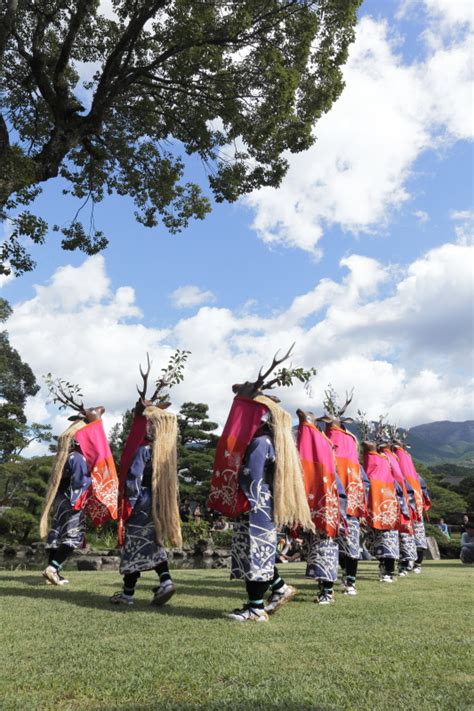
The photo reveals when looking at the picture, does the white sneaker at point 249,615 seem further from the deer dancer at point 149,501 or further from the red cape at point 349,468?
the red cape at point 349,468

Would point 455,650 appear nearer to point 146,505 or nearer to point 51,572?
point 146,505

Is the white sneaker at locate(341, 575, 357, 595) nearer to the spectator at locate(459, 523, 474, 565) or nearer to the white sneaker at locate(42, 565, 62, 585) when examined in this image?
the white sneaker at locate(42, 565, 62, 585)

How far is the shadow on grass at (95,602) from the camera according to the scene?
4969 mm

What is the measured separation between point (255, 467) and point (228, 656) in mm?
1814

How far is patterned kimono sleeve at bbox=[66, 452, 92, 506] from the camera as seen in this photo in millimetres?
6938

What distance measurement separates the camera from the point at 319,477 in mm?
6301

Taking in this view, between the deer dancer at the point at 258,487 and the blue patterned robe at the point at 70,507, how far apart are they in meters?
2.45

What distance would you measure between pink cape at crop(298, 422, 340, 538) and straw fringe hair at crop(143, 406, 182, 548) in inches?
60.1

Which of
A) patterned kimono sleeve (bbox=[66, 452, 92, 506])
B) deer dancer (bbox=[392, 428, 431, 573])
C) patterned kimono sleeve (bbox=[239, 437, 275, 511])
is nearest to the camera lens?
patterned kimono sleeve (bbox=[239, 437, 275, 511])

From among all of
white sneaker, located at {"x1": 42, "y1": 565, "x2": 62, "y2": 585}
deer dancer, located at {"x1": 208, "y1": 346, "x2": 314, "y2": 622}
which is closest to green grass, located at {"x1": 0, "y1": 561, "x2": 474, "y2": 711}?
deer dancer, located at {"x1": 208, "y1": 346, "x2": 314, "y2": 622}

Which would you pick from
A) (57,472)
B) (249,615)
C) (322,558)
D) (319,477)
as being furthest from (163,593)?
(57,472)

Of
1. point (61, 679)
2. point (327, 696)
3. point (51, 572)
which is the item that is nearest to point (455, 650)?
point (327, 696)

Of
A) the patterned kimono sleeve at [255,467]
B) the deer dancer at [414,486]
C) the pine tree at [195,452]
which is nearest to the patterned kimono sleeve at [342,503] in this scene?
the patterned kimono sleeve at [255,467]

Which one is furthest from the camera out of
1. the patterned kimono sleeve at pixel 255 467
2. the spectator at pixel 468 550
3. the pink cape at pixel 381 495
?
the spectator at pixel 468 550
